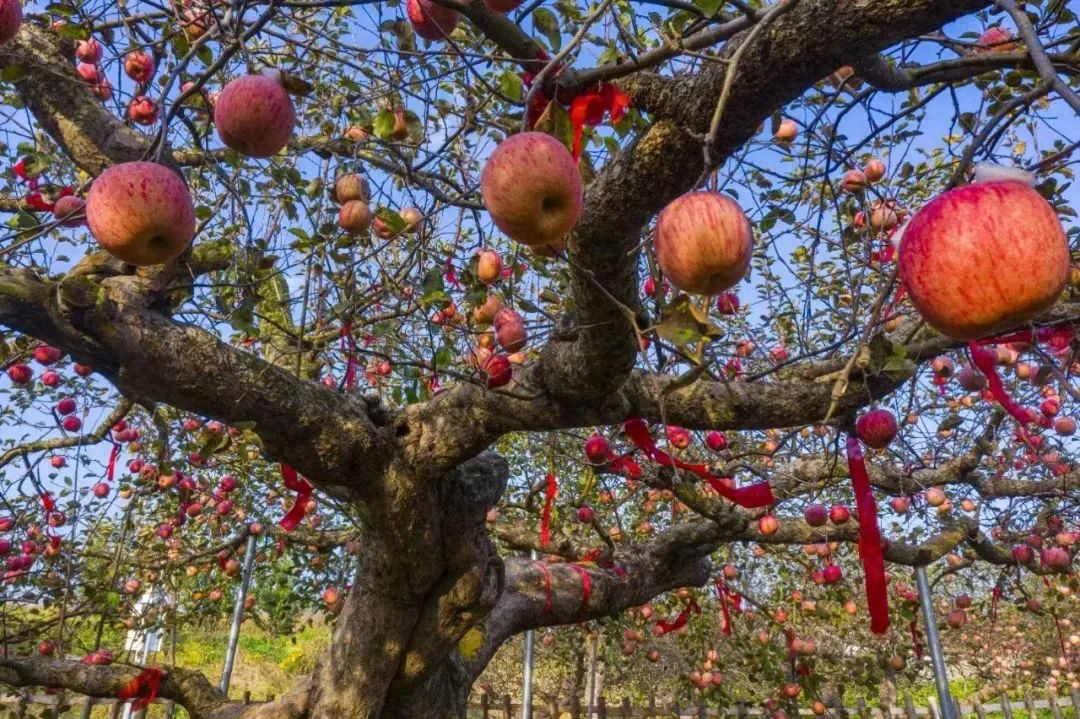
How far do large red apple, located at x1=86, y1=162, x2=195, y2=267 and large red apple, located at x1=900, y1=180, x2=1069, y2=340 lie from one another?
4.78ft

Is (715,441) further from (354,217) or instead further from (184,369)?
(184,369)

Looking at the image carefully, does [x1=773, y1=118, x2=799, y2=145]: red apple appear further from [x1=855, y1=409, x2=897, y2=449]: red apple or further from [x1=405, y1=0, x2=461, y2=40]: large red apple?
[x1=405, y1=0, x2=461, y2=40]: large red apple

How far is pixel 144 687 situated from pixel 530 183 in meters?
3.53

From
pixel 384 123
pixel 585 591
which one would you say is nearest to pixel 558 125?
pixel 384 123

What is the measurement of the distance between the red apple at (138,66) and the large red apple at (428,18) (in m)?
1.44

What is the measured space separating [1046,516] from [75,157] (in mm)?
6436

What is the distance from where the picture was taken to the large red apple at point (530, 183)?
1123 millimetres

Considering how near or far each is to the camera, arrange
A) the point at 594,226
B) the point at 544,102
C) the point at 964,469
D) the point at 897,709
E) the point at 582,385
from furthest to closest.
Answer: the point at 897,709 → the point at 964,469 → the point at 582,385 → the point at 594,226 → the point at 544,102

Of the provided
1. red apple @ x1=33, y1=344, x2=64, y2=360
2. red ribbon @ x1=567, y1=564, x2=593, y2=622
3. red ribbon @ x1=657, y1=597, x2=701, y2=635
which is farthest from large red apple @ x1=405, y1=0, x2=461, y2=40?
red ribbon @ x1=657, y1=597, x2=701, y2=635

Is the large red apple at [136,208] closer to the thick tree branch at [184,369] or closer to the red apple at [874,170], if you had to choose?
the thick tree branch at [184,369]

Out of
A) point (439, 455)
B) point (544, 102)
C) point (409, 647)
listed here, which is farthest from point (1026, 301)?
point (409, 647)

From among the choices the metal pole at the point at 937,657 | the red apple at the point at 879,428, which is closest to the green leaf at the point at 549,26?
the red apple at the point at 879,428

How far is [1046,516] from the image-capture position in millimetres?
5078

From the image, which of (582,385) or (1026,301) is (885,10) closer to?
(1026,301)
